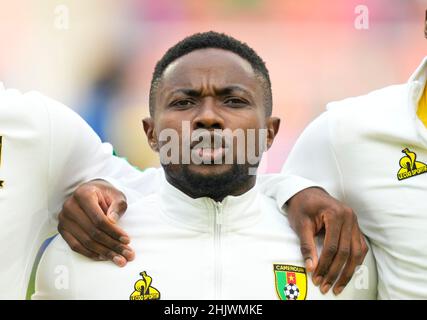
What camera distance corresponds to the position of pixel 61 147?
154cm

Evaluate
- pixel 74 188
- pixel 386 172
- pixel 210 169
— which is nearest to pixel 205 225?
pixel 210 169

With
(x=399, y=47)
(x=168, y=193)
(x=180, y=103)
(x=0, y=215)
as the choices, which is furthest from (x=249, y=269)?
(x=399, y=47)

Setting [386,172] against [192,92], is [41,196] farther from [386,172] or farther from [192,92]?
[386,172]

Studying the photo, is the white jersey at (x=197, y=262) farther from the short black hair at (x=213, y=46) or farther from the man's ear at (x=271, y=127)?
the short black hair at (x=213, y=46)

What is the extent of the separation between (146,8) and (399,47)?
201 cm

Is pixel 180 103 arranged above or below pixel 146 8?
below

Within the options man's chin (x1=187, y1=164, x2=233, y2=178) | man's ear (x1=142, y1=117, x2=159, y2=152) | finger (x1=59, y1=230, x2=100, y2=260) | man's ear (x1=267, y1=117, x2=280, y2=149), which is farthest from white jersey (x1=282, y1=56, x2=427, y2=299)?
finger (x1=59, y1=230, x2=100, y2=260)

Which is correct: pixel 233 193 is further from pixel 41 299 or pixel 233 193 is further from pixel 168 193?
pixel 41 299

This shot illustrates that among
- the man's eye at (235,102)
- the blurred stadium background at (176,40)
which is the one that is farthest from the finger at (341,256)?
the blurred stadium background at (176,40)

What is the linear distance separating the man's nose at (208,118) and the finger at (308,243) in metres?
0.33

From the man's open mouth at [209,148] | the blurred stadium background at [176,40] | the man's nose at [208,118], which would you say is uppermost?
the blurred stadium background at [176,40]

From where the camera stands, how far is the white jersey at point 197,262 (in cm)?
147

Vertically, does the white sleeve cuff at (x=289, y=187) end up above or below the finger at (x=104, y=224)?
above

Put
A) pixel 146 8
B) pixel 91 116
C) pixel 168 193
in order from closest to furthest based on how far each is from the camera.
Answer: pixel 168 193 → pixel 91 116 → pixel 146 8
